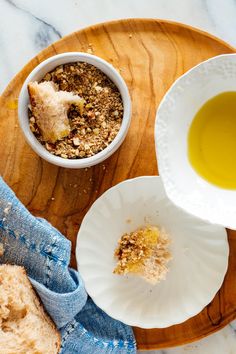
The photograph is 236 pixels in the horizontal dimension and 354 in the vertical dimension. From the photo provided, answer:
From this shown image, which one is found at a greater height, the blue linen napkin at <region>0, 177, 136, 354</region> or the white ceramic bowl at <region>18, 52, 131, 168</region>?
the white ceramic bowl at <region>18, 52, 131, 168</region>

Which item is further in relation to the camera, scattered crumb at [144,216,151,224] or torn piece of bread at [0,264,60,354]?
scattered crumb at [144,216,151,224]

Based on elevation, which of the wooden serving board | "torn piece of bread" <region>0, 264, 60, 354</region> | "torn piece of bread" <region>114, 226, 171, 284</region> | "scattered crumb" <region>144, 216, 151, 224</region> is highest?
the wooden serving board

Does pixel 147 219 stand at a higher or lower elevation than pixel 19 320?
higher

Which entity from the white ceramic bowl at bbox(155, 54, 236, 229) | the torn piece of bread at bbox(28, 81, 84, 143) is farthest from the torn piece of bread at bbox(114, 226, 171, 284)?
the torn piece of bread at bbox(28, 81, 84, 143)

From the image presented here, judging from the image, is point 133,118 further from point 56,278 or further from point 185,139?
point 56,278

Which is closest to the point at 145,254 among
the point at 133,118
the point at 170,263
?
the point at 170,263

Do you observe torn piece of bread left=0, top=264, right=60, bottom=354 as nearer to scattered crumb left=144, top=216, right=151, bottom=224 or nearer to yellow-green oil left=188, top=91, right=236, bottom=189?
scattered crumb left=144, top=216, right=151, bottom=224
